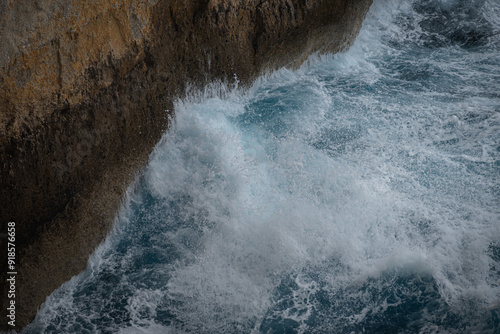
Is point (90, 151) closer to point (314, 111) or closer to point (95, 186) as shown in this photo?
point (95, 186)

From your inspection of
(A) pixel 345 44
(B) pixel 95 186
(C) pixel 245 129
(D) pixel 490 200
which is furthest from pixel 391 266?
(A) pixel 345 44

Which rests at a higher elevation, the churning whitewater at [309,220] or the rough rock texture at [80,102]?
the rough rock texture at [80,102]

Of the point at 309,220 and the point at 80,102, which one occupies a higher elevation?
the point at 80,102

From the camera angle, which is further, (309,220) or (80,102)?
(309,220)

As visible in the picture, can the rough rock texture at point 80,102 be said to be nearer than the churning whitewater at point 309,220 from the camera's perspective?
Yes

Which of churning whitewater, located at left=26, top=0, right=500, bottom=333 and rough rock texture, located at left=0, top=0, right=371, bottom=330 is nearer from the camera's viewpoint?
rough rock texture, located at left=0, top=0, right=371, bottom=330

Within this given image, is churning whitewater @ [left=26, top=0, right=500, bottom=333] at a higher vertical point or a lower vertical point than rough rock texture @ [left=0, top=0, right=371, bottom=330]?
lower
